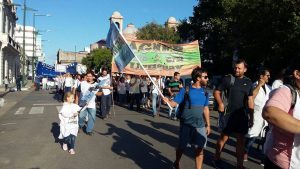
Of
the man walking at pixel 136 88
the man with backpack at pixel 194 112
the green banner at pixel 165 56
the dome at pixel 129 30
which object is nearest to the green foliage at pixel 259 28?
the man walking at pixel 136 88

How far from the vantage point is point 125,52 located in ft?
30.3

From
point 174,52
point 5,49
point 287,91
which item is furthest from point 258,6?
point 5,49

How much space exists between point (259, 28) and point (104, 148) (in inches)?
742

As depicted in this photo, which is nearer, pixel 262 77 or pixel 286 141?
pixel 286 141

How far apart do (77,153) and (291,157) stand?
5.71 metres

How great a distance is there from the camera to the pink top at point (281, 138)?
3168 millimetres

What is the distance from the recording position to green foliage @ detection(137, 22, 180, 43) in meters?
57.7

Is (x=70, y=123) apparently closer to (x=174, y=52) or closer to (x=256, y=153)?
(x=256, y=153)

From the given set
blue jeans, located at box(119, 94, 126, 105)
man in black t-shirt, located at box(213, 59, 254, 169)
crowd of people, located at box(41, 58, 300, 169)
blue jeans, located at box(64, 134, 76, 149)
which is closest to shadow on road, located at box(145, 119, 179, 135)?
blue jeans, located at box(64, 134, 76, 149)

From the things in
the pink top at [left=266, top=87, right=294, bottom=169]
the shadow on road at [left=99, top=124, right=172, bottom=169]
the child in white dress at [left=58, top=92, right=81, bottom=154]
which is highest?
the pink top at [left=266, top=87, right=294, bottom=169]

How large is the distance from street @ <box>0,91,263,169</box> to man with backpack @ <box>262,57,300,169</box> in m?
3.83

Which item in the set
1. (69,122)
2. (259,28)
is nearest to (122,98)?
(259,28)

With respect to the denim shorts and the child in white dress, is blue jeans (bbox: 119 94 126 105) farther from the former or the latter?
the denim shorts

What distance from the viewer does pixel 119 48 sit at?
9.52m
